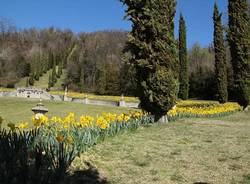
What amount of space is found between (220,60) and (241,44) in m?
6.78

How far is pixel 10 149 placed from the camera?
16.3 feet

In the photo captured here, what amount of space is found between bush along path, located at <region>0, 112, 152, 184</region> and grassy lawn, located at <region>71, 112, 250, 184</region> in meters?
0.37

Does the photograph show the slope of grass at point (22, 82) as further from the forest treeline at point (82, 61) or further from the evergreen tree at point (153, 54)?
the evergreen tree at point (153, 54)

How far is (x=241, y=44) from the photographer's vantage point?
25438 millimetres

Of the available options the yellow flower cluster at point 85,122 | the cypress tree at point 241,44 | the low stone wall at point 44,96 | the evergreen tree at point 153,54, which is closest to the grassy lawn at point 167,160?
the yellow flower cluster at point 85,122

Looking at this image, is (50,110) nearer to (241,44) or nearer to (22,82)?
(241,44)

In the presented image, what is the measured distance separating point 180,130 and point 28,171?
729 centimetres

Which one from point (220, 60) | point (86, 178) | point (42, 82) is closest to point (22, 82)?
point (42, 82)

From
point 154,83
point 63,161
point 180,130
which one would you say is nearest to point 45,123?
point 63,161

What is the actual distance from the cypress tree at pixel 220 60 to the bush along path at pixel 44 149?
25.3 metres

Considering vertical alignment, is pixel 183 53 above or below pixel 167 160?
above

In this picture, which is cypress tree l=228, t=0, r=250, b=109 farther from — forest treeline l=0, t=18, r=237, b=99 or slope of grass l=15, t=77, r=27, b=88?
slope of grass l=15, t=77, r=27, b=88

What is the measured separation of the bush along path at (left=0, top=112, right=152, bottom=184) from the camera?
453cm

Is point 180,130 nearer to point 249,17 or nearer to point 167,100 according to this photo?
point 167,100
